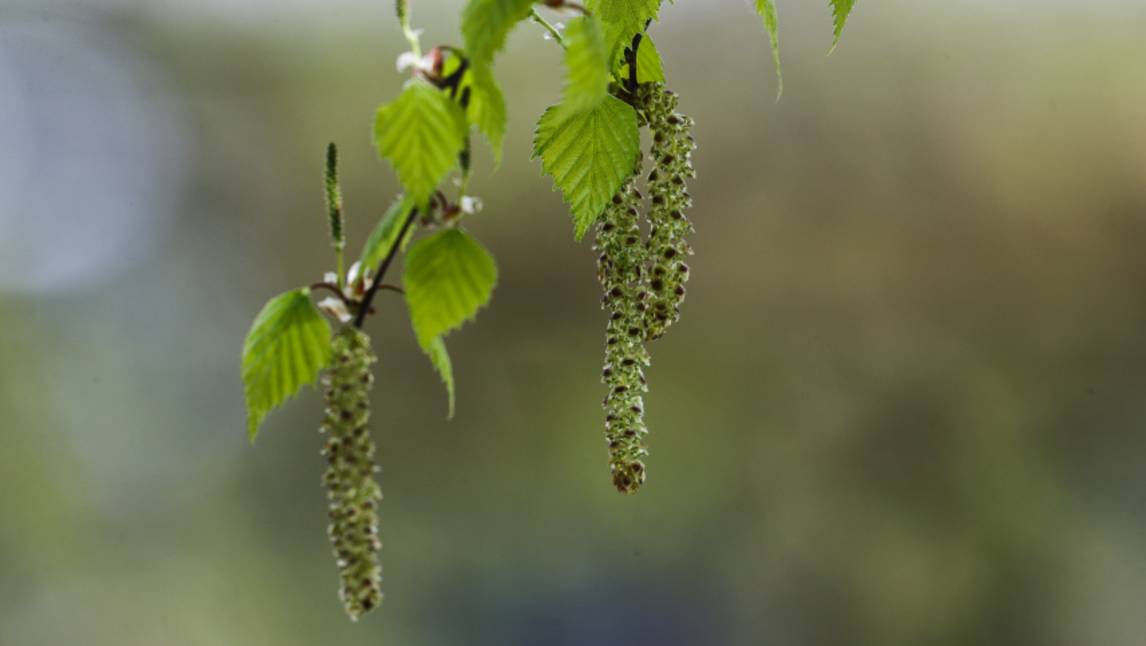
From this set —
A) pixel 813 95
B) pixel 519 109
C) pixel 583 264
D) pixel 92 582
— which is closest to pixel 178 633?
pixel 92 582

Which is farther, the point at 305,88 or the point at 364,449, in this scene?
the point at 305,88

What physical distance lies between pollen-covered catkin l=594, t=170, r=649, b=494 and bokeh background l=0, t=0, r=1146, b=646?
2.45 meters

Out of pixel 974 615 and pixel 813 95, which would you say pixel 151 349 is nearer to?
pixel 813 95

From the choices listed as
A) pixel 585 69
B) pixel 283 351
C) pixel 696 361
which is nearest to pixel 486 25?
pixel 585 69

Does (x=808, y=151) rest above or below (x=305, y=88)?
below

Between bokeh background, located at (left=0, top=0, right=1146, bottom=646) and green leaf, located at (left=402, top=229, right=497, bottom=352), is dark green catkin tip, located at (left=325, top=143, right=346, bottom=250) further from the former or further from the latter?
bokeh background, located at (left=0, top=0, right=1146, bottom=646)

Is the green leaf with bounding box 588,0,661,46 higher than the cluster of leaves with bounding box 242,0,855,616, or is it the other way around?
the green leaf with bounding box 588,0,661,46

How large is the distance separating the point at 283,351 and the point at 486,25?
137 mm

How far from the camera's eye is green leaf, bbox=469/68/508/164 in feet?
1.07

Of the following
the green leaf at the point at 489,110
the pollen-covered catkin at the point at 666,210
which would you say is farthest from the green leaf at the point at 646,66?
the green leaf at the point at 489,110

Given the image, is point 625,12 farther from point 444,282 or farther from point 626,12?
point 444,282

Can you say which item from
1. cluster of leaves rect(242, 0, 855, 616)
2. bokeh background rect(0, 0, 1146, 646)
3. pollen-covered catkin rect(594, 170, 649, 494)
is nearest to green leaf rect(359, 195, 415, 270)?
cluster of leaves rect(242, 0, 855, 616)

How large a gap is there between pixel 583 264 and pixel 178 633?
1.51 m

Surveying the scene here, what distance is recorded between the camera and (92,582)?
2.83 metres
